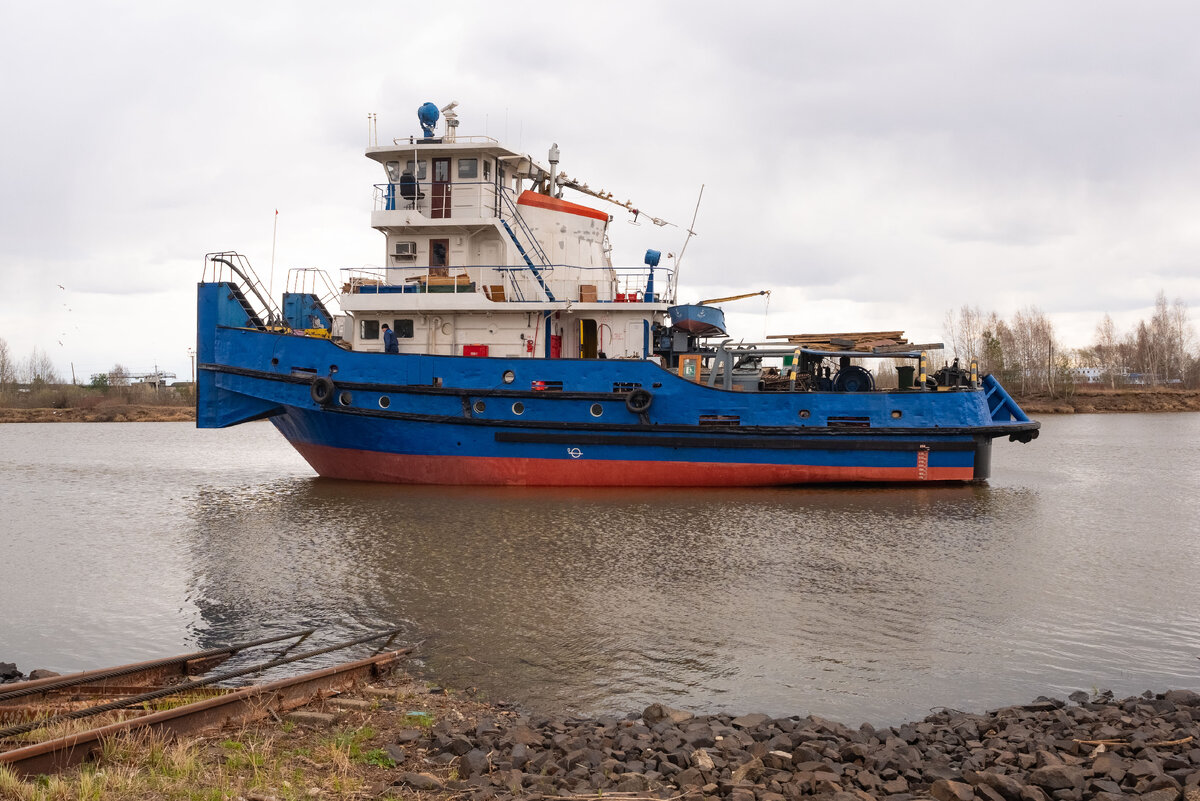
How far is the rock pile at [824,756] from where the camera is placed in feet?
15.2

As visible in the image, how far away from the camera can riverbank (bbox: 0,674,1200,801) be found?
15.0 ft

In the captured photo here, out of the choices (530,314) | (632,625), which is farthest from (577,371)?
(632,625)

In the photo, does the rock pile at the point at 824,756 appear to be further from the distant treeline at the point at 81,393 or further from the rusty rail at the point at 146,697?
the distant treeline at the point at 81,393

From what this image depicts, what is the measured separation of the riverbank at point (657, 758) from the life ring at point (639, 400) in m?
10.2

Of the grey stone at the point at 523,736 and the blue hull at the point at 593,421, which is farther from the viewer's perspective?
the blue hull at the point at 593,421

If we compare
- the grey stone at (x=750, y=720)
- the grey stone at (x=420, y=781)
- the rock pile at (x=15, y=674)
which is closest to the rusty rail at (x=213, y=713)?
the grey stone at (x=420, y=781)

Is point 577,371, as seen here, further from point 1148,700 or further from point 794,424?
point 1148,700

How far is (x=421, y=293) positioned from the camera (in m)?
17.2

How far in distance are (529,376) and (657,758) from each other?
38.0 ft

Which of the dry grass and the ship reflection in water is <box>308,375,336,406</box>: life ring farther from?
the dry grass

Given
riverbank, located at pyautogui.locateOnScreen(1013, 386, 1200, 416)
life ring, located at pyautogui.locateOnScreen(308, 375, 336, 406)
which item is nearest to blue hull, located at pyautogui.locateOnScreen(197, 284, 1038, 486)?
life ring, located at pyautogui.locateOnScreen(308, 375, 336, 406)

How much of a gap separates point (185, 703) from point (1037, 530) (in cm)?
1213

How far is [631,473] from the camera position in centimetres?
1686

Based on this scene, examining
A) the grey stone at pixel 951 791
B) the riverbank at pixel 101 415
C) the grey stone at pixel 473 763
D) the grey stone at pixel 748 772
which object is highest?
the riverbank at pixel 101 415
